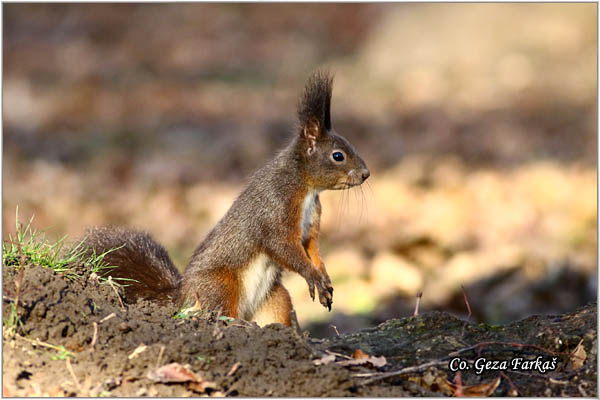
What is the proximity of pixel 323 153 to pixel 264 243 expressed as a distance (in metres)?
0.62

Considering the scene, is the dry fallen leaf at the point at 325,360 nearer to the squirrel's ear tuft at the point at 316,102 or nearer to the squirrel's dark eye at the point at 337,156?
the squirrel's dark eye at the point at 337,156

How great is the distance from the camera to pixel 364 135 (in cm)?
1092

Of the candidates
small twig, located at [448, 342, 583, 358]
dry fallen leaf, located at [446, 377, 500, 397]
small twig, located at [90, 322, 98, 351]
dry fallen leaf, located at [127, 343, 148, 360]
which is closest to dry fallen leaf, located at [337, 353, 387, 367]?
dry fallen leaf, located at [446, 377, 500, 397]

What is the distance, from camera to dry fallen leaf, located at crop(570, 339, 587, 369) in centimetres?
322

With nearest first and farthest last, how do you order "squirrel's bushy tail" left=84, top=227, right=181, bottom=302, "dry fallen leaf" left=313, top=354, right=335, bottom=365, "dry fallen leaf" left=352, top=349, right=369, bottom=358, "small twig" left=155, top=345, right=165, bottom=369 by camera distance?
"small twig" left=155, top=345, right=165, bottom=369, "dry fallen leaf" left=313, top=354, right=335, bottom=365, "dry fallen leaf" left=352, top=349, right=369, bottom=358, "squirrel's bushy tail" left=84, top=227, right=181, bottom=302

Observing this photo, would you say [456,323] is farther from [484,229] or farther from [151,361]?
[484,229]

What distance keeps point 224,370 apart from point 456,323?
130cm

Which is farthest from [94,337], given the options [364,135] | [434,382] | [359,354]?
[364,135]

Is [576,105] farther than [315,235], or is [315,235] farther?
[576,105]

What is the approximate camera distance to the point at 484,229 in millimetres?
7133

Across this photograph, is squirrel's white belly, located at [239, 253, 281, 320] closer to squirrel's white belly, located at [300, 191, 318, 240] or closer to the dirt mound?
squirrel's white belly, located at [300, 191, 318, 240]

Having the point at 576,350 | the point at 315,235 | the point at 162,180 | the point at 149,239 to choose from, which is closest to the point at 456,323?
the point at 576,350

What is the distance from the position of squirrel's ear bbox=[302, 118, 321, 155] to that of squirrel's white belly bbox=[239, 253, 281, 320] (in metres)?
0.67

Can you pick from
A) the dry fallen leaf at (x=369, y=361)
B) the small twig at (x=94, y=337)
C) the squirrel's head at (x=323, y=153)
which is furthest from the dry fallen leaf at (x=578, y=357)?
the small twig at (x=94, y=337)
